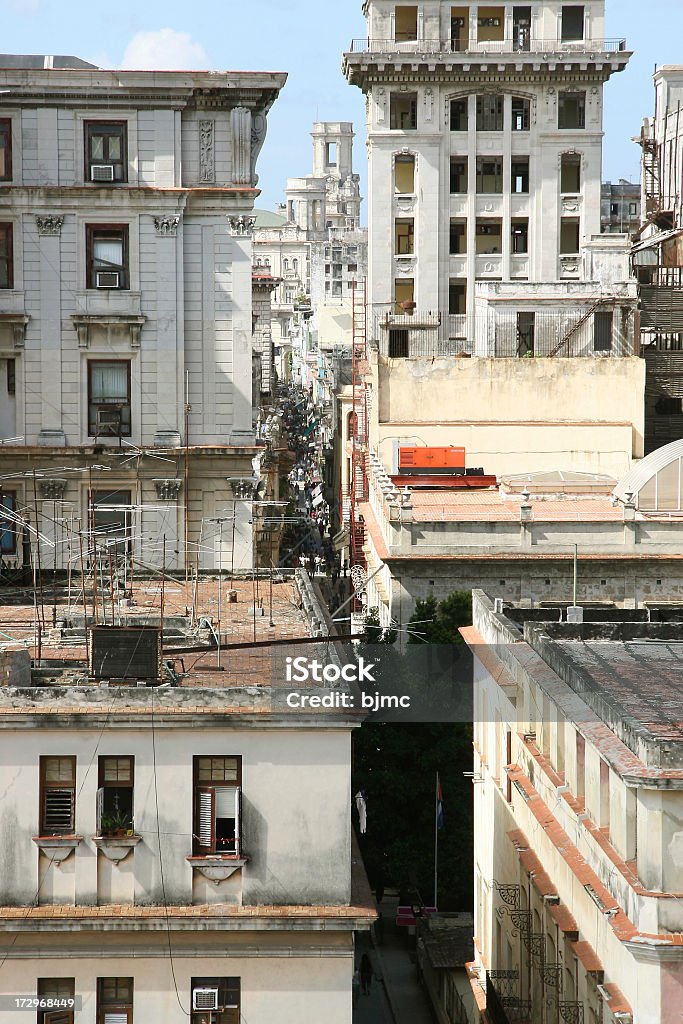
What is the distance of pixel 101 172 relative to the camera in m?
47.4

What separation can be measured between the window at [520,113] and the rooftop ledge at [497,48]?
2498mm

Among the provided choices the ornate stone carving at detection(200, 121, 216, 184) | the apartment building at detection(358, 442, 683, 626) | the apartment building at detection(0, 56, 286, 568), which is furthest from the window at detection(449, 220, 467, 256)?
the ornate stone carving at detection(200, 121, 216, 184)

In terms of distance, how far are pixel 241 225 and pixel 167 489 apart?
23.1 ft

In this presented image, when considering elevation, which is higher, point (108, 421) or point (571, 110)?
point (571, 110)

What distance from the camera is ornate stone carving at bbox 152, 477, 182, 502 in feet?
158

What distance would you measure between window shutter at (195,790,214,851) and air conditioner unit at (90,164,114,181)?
25.5 meters

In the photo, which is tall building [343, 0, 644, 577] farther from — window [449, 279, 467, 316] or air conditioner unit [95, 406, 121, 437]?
air conditioner unit [95, 406, 121, 437]

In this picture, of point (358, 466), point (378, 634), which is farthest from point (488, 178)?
point (378, 634)

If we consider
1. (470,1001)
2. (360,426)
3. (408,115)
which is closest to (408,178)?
(408,115)

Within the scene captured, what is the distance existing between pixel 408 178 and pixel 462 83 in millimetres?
5525

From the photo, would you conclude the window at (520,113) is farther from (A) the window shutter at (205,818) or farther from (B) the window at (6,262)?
(A) the window shutter at (205,818)

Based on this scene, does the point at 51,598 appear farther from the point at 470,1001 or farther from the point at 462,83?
the point at 462,83

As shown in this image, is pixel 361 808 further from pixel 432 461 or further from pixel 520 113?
pixel 520 113

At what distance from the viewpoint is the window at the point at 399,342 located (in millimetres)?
88062
